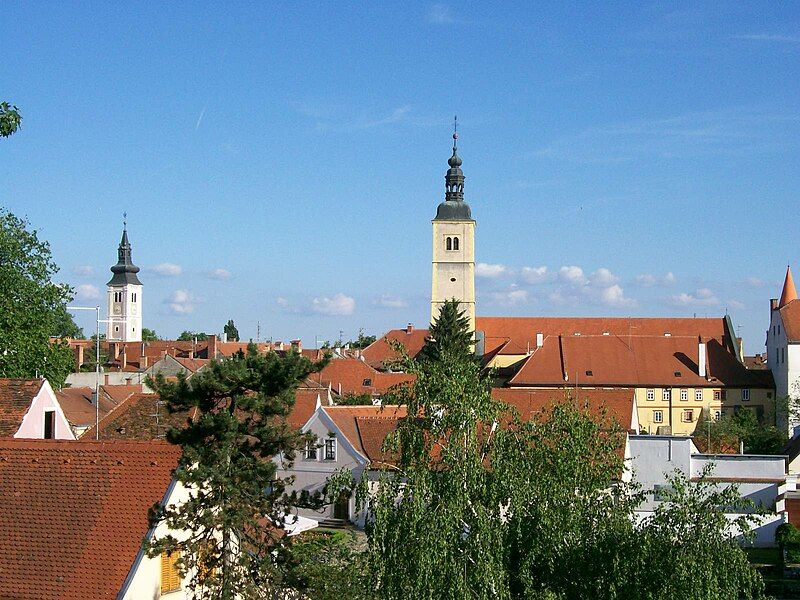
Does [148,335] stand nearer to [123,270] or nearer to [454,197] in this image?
[123,270]

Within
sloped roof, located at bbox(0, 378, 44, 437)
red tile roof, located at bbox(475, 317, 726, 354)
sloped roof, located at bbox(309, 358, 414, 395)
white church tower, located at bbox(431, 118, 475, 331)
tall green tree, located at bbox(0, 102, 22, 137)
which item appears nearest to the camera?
tall green tree, located at bbox(0, 102, 22, 137)

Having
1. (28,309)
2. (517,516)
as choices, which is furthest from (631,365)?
(517,516)

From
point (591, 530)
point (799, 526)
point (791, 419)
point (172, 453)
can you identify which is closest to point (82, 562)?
point (172, 453)

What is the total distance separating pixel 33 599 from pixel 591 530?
8630mm

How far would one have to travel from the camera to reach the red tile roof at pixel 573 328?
9324 centimetres

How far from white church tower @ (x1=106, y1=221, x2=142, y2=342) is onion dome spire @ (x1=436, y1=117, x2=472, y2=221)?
73043 millimetres

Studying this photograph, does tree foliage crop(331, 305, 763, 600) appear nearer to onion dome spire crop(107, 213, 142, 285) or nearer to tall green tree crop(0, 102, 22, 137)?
tall green tree crop(0, 102, 22, 137)

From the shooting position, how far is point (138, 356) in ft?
365

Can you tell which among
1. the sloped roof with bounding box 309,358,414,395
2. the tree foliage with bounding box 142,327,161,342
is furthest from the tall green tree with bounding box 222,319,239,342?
the sloped roof with bounding box 309,358,414,395

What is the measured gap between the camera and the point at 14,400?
72.0 ft

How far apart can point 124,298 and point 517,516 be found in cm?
14308

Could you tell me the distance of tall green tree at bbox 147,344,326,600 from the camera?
1502 cm

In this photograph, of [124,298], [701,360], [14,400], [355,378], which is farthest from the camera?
[124,298]

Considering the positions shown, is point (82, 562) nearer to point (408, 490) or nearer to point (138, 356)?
point (408, 490)
